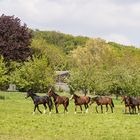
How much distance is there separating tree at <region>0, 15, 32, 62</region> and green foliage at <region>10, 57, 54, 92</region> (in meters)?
2.11

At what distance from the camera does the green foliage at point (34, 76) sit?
7725 centimetres

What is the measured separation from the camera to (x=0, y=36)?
79750mm

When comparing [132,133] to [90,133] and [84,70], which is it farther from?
[84,70]

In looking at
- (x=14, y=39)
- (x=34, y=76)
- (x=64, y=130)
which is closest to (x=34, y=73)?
(x=34, y=76)

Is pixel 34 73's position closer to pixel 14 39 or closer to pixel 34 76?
pixel 34 76

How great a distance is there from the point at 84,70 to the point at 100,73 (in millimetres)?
3339

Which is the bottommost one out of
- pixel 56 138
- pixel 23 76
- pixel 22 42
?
pixel 56 138

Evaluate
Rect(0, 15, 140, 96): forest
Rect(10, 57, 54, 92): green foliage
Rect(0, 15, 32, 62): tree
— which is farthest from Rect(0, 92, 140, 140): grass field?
Rect(0, 15, 32, 62): tree

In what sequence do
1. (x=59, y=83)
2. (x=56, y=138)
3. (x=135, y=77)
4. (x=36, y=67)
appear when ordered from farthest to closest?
(x=59, y=83) → (x=135, y=77) → (x=36, y=67) → (x=56, y=138)

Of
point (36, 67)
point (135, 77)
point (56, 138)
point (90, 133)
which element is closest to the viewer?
point (56, 138)

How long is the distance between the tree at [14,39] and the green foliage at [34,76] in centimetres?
211

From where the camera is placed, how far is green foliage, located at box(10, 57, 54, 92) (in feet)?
253

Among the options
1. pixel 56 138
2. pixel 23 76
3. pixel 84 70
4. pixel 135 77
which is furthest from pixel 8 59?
pixel 56 138

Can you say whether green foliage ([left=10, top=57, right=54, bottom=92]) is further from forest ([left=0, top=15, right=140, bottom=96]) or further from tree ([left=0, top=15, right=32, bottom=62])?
tree ([left=0, top=15, right=32, bottom=62])
